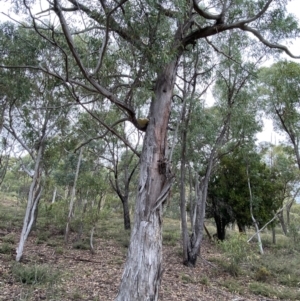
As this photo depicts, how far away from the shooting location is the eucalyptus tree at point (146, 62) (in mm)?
4141

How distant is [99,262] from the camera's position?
307 inches

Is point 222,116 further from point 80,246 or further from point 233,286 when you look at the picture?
point 80,246

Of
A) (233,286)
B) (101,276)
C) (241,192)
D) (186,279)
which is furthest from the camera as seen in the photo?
(241,192)

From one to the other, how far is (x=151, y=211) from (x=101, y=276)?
299 centimetres

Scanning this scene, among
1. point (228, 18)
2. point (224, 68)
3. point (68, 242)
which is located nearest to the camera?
point (228, 18)

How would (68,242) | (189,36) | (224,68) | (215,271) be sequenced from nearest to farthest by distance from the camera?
(189,36)
(215,271)
(224,68)
(68,242)

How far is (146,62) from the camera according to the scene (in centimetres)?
517

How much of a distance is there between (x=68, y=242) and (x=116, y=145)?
185 inches

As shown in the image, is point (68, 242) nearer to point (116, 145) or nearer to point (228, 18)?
point (116, 145)

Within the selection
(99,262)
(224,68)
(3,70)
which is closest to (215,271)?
(99,262)

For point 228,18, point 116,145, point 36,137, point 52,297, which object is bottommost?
point 52,297

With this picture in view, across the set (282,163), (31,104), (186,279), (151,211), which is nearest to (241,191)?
(282,163)

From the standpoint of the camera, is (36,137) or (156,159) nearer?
(156,159)

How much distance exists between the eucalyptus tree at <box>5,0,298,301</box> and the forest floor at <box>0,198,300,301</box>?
1.49 metres
